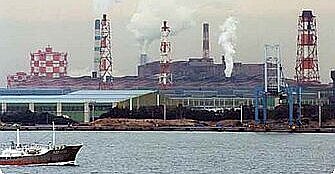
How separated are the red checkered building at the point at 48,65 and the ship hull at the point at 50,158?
46.5m

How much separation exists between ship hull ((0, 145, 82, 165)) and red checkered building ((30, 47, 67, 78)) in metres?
46.5

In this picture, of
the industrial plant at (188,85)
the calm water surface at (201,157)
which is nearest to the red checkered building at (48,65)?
the industrial plant at (188,85)

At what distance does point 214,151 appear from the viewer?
26.3m

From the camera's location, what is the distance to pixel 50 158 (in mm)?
20281

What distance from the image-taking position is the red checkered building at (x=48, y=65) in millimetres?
67438

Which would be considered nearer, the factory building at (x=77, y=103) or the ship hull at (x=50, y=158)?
the ship hull at (x=50, y=158)

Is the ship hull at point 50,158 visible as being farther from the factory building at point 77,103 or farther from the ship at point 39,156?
the factory building at point 77,103

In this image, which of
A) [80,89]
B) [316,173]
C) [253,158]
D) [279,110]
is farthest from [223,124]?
[316,173]

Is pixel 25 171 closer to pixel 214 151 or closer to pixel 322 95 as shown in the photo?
pixel 214 151

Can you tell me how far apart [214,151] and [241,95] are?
2573 centimetres

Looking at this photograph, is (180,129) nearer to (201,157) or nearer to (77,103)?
(77,103)

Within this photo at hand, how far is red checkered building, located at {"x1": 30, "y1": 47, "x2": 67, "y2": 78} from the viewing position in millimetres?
67438

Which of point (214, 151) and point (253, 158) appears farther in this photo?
point (214, 151)

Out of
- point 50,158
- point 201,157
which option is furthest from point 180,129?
point 50,158
